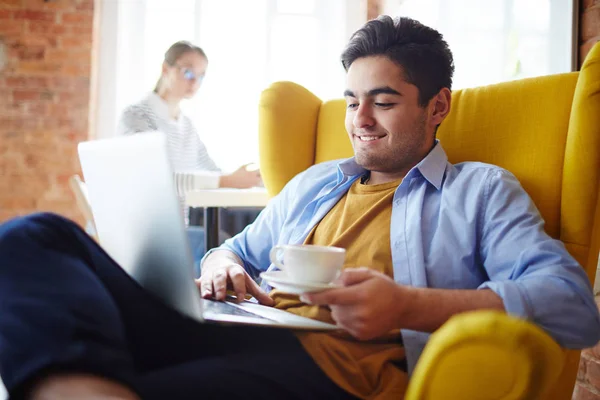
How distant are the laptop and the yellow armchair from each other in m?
0.21

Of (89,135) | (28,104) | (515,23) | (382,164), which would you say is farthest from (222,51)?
(382,164)

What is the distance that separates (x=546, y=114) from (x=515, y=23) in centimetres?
209

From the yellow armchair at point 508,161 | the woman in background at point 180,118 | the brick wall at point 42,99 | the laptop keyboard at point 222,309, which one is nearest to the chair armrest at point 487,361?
the yellow armchair at point 508,161

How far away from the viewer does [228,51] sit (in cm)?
370

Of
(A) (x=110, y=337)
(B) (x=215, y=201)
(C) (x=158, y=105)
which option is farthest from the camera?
(C) (x=158, y=105)

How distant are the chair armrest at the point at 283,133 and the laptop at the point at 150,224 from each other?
65 cm

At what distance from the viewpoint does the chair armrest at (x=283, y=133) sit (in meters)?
1.63

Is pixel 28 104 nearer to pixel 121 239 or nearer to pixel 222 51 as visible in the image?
pixel 222 51

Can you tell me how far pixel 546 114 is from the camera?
1.22 meters

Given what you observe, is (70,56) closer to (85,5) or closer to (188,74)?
(85,5)

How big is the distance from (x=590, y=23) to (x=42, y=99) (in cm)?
291

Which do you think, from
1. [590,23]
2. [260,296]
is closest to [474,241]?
[260,296]

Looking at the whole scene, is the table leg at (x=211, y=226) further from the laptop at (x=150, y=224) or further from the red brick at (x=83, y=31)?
the red brick at (x=83, y=31)

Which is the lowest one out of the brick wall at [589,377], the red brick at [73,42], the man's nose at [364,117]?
the brick wall at [589,377]
